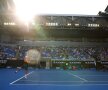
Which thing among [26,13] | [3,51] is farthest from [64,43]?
[3,51]

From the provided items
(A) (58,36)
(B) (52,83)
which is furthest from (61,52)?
(B) (52,83)

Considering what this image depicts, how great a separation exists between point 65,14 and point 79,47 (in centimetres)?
937

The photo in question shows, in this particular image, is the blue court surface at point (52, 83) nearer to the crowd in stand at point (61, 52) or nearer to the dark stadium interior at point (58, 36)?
the crowd in stand at point (61, 52)

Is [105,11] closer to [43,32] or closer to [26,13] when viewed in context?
[43,32]

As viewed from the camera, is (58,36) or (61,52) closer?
(61,52)

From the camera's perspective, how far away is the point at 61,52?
52.0 m

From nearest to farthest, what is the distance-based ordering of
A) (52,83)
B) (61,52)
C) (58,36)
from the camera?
(52,83) → (61,52) → (58,36)

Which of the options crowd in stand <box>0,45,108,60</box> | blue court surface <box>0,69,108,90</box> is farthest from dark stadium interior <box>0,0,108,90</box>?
blue court surface <box>0,69,108,90</box>

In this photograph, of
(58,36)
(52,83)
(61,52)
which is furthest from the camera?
(58,36)

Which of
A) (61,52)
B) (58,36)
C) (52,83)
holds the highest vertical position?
(58,36)

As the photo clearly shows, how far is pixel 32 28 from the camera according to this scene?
53.6 m

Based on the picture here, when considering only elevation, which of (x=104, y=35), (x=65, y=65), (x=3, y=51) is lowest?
(x=65, y=65)

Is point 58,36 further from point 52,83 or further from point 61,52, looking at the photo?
point 52,83

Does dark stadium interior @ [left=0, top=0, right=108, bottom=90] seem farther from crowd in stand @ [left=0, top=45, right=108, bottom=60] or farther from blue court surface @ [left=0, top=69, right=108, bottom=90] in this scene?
blue court surface @ [left=0, top=69, right=108, bottom=90]
